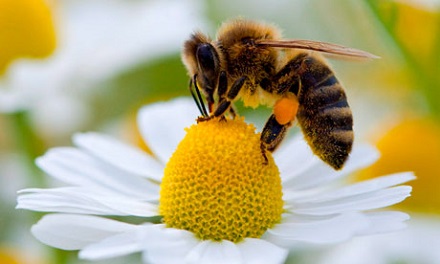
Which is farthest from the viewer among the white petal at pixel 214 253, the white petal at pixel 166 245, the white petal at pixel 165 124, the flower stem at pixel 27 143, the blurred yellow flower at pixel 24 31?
the blurred yellow flower at pixel 24 31

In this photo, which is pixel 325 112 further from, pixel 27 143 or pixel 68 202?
pixel 27 143

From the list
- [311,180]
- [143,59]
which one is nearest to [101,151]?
[311,180]

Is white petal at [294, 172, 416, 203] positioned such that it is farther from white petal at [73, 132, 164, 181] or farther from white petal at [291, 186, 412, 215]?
white petal at [73, 132, 164, 181]

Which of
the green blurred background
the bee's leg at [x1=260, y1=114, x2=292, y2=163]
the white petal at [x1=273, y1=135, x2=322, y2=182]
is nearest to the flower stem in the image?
the green blurred background

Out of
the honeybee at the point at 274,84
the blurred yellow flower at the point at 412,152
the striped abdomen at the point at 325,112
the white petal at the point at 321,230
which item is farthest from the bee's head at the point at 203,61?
the blurred yellow flower at the point at 412,152

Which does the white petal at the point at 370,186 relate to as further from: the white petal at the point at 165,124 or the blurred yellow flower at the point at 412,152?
the blurred yellow flower at the point at 412,152

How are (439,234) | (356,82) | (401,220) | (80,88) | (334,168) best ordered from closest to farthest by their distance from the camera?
(401,220) < (334,168) < (439,234) < (80,88) < (356,82)

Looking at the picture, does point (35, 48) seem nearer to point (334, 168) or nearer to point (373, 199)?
point (334, 168)
